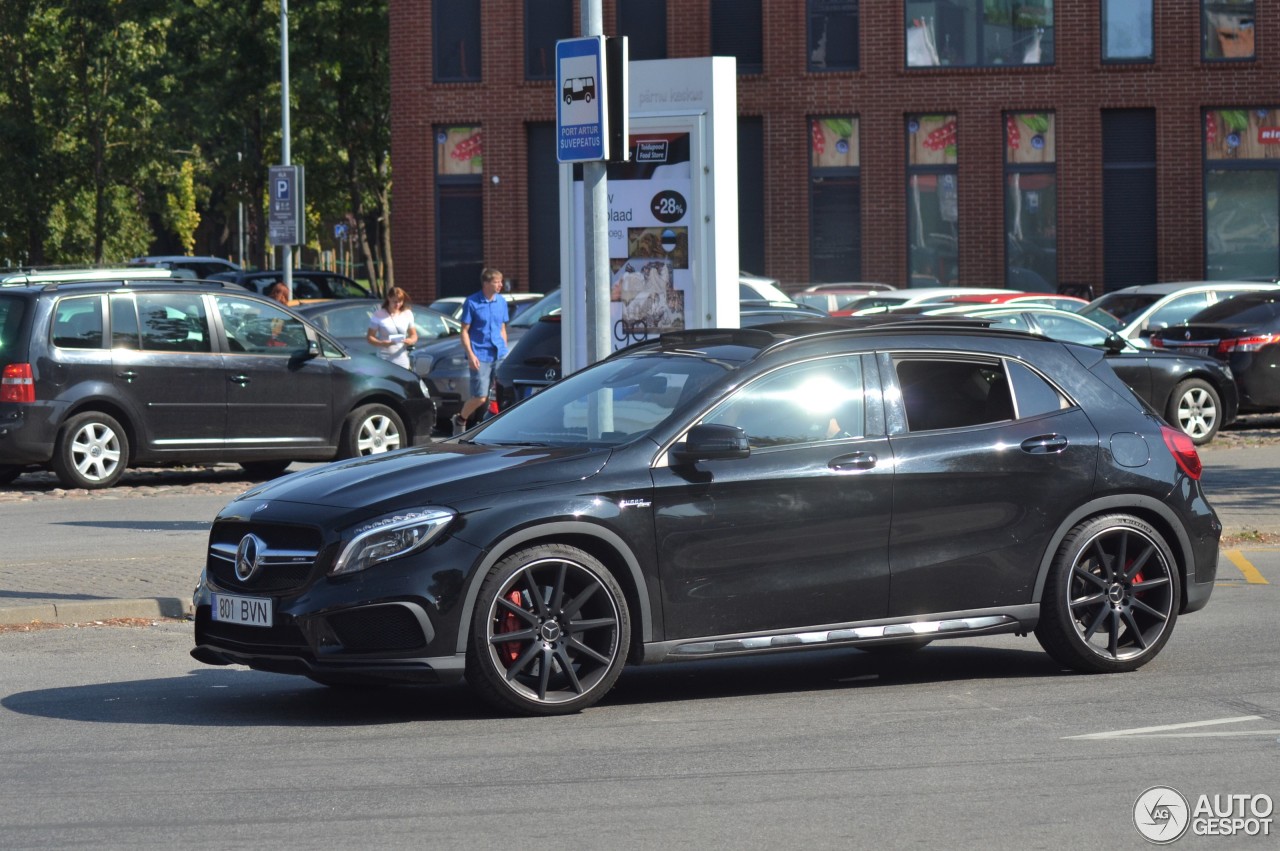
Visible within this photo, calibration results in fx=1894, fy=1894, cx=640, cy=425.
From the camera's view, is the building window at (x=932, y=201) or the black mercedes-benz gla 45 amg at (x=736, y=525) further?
the building window at (x=932, y=201)

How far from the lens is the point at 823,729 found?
287 inches

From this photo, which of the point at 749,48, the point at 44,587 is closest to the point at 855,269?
the point at 749,48

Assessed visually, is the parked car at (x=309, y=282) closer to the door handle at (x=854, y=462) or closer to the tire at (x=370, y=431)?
the tire at (x=370, y=431)

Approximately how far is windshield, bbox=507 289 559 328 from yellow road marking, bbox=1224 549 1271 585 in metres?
9.58

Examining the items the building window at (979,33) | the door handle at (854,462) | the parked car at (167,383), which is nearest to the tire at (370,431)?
the parked car at (167,383)

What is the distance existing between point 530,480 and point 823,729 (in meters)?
1.48

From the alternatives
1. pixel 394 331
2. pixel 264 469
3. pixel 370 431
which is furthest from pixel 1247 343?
pixel 264 469

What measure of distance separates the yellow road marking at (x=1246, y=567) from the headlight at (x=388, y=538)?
21.3 ft

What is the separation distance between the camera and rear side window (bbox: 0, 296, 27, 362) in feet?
53.4

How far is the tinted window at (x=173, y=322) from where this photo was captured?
1691 cm

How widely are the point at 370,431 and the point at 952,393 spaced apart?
34.7 feet

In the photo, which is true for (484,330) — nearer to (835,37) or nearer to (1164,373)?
(1164,373)

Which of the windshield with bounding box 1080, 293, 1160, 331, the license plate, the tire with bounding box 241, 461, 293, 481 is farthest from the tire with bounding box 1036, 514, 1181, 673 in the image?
the windshield with bounding box 1080, 293, 1160, 331

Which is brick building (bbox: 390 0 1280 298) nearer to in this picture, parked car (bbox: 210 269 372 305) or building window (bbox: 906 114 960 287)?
building window (bbox: 906 114 960 287)
